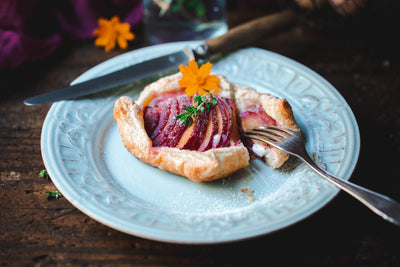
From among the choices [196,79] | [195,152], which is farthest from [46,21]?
[195,152]

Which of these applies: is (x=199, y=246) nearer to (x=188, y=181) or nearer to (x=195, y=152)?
(x=188, y=181)

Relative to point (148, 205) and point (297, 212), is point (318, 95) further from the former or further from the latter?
point (148, 205)

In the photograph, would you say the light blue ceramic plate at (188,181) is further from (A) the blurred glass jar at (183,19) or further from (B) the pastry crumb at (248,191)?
(A) the blurred glass jar at (183,19)

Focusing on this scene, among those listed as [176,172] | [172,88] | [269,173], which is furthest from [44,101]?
[269,173]

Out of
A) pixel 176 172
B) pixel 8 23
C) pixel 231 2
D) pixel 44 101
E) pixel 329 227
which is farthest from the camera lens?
pixel 231 2

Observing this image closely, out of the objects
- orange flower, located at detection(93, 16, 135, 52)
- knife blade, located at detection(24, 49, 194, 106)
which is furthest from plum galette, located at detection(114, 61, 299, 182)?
orange flower, located at detection(93, 16, 135, 52)

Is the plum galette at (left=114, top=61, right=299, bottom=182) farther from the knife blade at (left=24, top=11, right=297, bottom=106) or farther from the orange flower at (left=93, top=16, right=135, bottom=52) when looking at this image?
the orange flower at (left=93, top=16, right=135, bottom=52)

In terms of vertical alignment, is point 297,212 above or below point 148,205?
above
